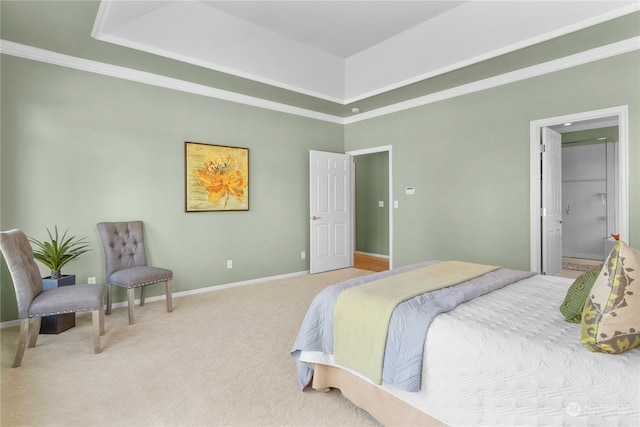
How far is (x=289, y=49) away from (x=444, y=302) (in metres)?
3.97

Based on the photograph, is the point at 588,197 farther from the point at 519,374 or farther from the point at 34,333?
the point at 34,333

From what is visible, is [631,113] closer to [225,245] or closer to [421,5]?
[421,5]

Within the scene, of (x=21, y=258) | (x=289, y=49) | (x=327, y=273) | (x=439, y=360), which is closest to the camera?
(x=439, y=360)

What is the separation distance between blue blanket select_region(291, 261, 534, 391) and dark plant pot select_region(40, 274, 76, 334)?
2384 mm

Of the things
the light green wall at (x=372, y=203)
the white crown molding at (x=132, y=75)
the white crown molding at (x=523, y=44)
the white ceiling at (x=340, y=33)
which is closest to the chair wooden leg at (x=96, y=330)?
the white ceiling at (x=340, y=33)

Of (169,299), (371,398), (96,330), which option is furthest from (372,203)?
(371,398)

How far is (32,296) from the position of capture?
8.19 feet

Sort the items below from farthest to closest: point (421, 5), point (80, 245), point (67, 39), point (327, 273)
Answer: point (327, 273), point (421, 5), point (80, 245), point (67, 39)

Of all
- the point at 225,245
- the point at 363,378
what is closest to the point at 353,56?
the point at 225,245

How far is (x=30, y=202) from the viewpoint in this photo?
3.33 metres

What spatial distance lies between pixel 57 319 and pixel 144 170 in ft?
5.77

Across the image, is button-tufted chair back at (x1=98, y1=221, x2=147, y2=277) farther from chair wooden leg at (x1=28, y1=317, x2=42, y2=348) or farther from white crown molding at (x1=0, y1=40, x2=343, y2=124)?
white crown molding at (x1=0, y1=40, x2=343, y2=124)

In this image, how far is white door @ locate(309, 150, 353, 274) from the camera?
5.49 meters

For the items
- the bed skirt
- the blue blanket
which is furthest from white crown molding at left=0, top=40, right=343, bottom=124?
the bed skirt
